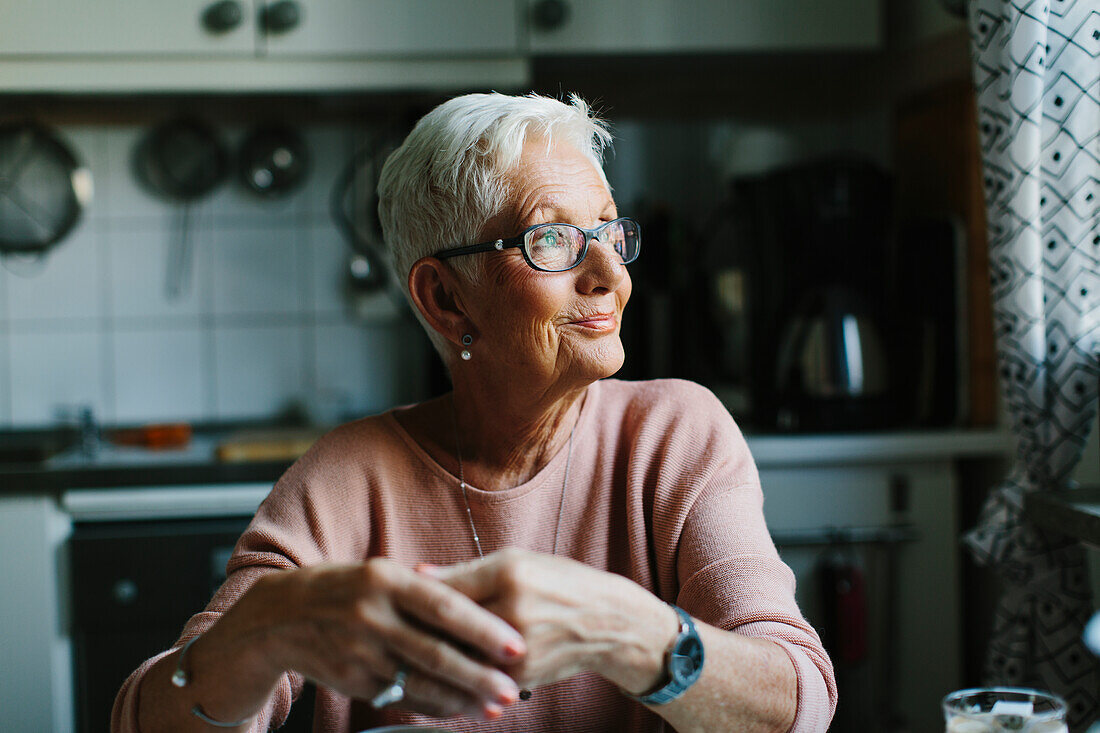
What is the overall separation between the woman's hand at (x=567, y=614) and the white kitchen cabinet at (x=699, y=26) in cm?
165

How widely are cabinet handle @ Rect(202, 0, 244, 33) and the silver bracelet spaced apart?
1.56 m

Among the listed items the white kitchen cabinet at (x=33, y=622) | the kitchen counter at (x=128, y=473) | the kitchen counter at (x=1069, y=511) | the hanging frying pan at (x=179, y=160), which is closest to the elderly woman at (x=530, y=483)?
the kitchen counter at (x=1069, y=511)

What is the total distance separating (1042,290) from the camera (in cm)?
145

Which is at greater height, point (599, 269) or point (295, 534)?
point (599, 269)

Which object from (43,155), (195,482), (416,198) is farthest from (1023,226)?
(43,155)

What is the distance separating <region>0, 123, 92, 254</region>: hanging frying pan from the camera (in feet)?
7.34

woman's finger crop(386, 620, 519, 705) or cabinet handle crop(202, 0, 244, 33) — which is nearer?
woman's finger crop(386, 620, 519, 705)

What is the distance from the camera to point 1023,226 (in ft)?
4.69

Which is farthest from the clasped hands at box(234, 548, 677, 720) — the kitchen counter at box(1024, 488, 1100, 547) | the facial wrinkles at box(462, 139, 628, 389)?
the kitchen counter at box(1024, 488, 1100, 547)

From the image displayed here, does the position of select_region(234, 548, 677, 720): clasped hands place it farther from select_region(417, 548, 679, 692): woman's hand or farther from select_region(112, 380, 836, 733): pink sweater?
select_region(112, 380, 836, 733): pink sweater

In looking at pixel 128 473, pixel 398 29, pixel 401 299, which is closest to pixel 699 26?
pixel 398 29

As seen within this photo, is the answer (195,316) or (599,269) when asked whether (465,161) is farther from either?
(195,316)

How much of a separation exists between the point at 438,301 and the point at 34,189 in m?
1.64

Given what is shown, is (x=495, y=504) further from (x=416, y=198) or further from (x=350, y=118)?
(x=350, y=118)
